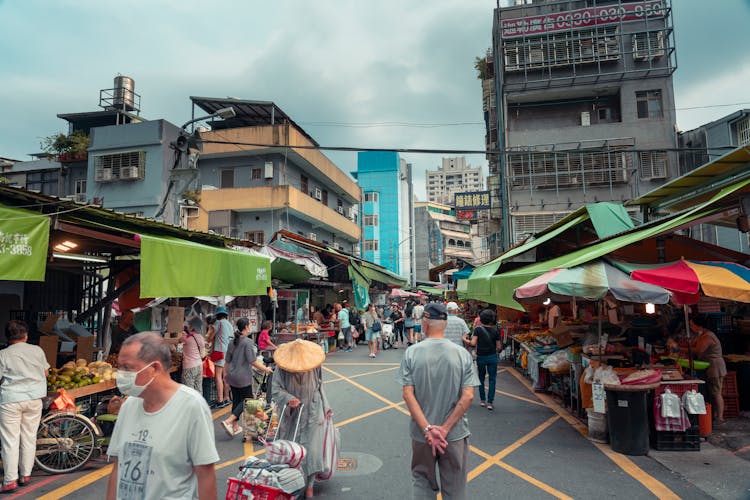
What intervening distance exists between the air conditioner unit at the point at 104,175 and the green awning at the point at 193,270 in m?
17.5

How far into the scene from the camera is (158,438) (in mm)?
2428

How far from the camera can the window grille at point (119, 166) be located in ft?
74.5

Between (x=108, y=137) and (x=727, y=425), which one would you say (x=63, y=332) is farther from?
(x=108, y=137)

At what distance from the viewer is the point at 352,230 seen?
119 ft

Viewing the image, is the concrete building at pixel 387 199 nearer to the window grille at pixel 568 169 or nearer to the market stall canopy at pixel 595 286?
the window grille at pixel 568 169

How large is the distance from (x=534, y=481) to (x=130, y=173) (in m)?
23.3

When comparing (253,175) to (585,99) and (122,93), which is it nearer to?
(122,93)

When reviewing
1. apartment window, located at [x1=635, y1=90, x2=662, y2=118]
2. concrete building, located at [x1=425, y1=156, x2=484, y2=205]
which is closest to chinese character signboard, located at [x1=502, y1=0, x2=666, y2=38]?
apartment window, located at [x1=635, y1=90, x2=662, y2=118]

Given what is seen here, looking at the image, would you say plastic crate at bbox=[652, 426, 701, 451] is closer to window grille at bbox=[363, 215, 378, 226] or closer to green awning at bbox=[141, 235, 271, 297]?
green awning at bbox=[141, 235, 271, 297]

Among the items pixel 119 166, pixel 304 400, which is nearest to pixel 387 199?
pixel 119 166

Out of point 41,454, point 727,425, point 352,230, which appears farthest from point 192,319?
point 352,230

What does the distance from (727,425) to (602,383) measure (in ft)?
8.96

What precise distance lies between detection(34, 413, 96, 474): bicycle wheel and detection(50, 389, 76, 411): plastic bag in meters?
0.16

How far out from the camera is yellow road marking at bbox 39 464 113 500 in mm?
5082
